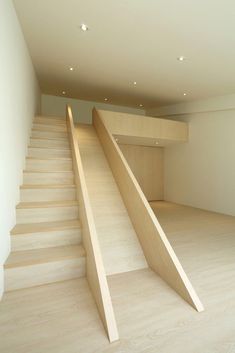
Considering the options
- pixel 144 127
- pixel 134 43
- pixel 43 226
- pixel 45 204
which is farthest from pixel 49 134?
pixel 144 127

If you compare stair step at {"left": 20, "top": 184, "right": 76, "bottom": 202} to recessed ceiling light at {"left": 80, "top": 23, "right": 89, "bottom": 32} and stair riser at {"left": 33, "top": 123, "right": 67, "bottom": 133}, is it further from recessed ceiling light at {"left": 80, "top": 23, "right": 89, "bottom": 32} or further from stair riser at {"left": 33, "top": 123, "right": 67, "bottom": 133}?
recessed ceiling light at {"left": 80, "top": 23, "right": 89, "bottom": 32}

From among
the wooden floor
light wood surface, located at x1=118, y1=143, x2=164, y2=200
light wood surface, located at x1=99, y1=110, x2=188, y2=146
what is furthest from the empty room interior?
light wood surface, located at x1=118, y1=143, x2=164, y2=200

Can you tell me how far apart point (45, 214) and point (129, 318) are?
1617 millimetres

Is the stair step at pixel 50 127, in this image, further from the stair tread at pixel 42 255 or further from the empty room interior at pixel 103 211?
the stair tread at pixel 42 255

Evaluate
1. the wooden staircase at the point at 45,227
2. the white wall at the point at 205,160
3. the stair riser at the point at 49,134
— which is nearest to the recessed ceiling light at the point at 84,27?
the wooden staircase at the point at 45,227

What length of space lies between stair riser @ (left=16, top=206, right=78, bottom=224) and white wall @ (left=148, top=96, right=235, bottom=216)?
484cm

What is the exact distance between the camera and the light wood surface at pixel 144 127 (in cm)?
587

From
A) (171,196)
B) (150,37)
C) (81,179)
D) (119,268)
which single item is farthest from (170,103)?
(119,268)

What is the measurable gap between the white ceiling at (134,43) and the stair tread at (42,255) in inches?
115

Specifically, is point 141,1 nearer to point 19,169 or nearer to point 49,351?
point 19,169

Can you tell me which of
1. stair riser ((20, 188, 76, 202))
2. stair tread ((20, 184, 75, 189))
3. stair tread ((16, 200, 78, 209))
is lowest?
stair tread ((16, 200, 78, 209))

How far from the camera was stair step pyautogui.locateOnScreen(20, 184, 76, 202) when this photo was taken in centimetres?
302

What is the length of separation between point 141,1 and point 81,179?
2.22 metres

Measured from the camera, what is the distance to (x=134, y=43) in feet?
11.2
